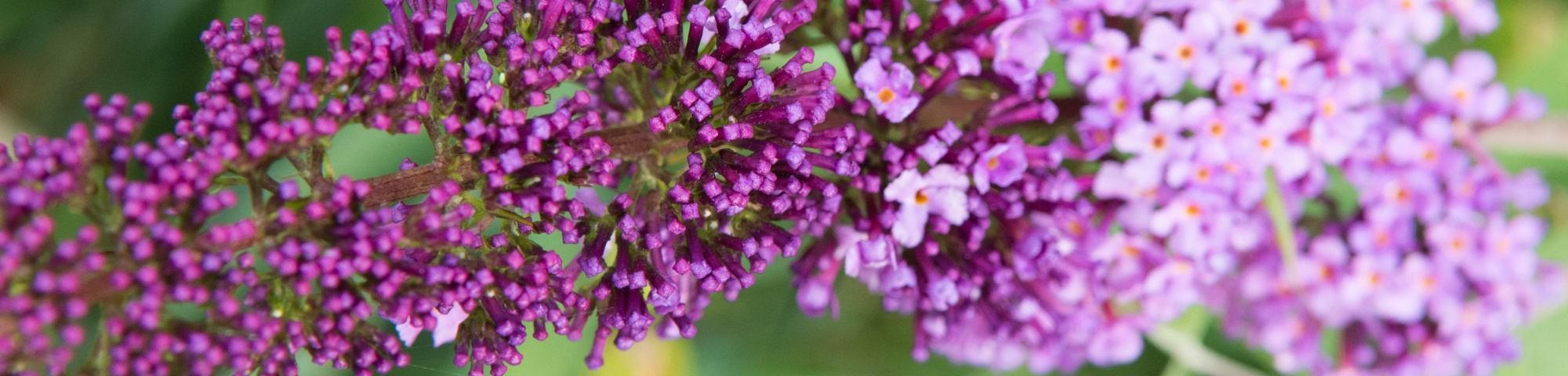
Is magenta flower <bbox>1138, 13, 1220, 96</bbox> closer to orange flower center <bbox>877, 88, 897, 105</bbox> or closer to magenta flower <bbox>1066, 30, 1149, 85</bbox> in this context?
magenta flower <bbox>1066, 30, 1149, 85</bbox>

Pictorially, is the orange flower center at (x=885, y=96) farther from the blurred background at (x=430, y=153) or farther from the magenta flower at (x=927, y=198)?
the blurred background at (x=430, y=153)

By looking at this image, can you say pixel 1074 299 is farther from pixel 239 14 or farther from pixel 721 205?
pixel 239 14

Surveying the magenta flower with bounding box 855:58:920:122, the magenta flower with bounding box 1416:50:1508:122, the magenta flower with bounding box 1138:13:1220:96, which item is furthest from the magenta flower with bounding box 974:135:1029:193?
the magenta flower with bounding box 1416:50:1508:122

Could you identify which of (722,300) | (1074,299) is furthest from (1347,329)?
(722,300)

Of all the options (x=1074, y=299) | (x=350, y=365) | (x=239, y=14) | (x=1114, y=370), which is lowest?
(x=1114, y=370)

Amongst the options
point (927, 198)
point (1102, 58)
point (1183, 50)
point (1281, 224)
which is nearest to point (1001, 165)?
point (927, 198)

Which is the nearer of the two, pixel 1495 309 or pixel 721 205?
pixel 721 205

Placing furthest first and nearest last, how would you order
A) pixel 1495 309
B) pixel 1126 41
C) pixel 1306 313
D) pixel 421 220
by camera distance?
pixel 1306 313, pixel 1495 309, pixel 1126 41, pixel 421 220
